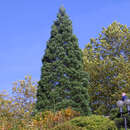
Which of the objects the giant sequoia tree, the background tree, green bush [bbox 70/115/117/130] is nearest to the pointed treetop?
the giant sequoia tree

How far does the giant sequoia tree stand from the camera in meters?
15.9

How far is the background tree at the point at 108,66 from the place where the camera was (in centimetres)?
2275

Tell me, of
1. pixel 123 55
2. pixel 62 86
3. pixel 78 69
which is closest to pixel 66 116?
pixel 62 86

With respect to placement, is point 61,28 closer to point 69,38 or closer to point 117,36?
point 69,38

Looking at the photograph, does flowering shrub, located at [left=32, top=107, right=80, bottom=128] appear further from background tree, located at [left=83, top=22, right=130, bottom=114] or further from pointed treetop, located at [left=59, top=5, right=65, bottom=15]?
background tree, located at [left=83, top=22, right=130, bottom=114]

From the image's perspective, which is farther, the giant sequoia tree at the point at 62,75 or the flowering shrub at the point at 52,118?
the giant sequoia tree at the point at 62,75

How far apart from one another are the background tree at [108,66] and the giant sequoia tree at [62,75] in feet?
20.6

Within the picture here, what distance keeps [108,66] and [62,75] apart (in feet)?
26.5

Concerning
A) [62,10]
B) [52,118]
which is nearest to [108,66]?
[62,10]

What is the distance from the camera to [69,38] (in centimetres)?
1742

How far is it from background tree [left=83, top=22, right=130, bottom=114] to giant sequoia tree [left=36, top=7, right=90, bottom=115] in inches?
248

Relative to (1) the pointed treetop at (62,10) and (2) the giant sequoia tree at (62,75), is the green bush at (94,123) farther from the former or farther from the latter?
(1) the pointed treetop at (62,10)

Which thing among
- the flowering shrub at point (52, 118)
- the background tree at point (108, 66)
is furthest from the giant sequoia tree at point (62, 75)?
the background tree at point (108, 66)

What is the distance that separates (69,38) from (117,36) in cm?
924
